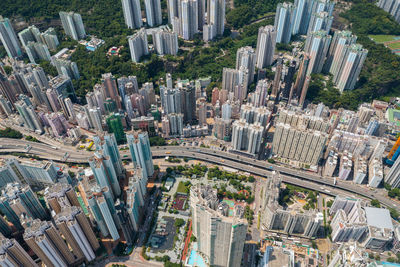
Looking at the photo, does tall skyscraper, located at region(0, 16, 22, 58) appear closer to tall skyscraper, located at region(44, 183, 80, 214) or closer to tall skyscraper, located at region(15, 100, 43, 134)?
tall skyscraper, located at region(15, 100, 43, 134)

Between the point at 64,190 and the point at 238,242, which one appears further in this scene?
the point at 64,190

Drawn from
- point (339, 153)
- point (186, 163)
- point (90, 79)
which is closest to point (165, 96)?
point (186, 163)

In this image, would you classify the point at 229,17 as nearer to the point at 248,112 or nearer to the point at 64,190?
the point at 248,112

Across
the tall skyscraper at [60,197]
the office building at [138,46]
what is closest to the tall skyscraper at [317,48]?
the office building at [138,46]

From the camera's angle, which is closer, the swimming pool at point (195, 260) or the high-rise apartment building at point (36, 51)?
the swimming pool at point (195, 260)

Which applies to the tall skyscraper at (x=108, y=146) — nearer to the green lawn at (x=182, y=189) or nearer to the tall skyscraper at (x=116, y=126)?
the tall skyscraper at (x=116, y=126)

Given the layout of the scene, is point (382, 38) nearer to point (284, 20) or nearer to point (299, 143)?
point (284, 20)
